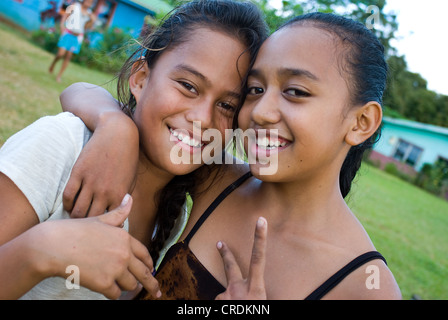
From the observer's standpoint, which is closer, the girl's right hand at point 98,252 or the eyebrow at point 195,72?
the girl's right hand at point 98,252

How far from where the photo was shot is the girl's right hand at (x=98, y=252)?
4.20ft

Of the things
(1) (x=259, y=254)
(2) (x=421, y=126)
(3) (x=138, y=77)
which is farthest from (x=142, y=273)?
(2) (x=421, y=126)

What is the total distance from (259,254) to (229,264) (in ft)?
0.84

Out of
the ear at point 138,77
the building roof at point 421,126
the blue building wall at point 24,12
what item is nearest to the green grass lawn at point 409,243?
the ear at point 138,77

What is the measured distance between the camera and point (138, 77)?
2078 mm

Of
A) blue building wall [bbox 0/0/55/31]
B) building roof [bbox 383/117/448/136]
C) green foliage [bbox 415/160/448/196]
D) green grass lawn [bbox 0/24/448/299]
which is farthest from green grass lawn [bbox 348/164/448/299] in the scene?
building roof [bbox 383/117/448/136]

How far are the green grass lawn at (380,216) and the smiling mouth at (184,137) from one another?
66.6 inches

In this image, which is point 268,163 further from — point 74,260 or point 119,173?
point 74,260

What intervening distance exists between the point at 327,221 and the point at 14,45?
38.3 feet

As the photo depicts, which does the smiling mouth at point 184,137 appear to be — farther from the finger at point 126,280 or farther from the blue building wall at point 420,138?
the blue building wall at point 420,138

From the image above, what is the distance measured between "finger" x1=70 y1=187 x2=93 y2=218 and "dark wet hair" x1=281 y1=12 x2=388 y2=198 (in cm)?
112

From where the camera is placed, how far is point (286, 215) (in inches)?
72.2

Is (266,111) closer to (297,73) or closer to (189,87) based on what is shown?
(297,73)
